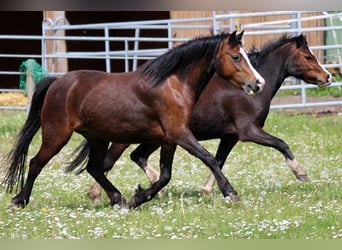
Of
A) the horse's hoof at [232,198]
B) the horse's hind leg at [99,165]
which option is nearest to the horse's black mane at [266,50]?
the horse's hind leg at [99,165]

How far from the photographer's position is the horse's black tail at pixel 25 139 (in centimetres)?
656

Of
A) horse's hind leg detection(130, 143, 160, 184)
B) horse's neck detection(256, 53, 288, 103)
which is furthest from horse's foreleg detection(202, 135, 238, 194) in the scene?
horse's neck detection(256, 53, 288, 103)

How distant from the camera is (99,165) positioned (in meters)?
6.64

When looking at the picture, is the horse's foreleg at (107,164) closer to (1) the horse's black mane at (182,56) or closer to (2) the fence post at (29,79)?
(1) the horse's black mane at (182,56)

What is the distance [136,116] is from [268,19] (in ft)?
33.9

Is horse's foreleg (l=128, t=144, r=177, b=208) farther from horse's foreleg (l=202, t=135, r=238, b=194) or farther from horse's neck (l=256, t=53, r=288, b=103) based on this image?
horse's neck (l=256, t=53, r=288, b=103)

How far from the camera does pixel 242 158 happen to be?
970cm

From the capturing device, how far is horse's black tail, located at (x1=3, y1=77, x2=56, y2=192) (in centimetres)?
656

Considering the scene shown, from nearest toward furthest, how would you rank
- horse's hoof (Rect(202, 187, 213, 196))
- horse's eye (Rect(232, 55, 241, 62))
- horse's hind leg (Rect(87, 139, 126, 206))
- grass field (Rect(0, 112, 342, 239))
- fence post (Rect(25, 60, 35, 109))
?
grass field (Rect(0, 112, 342, 239))
horse's eye (Rect(232, 55, 241, 62))
horse's hind leg (Rect(87, 139, 126, 206))
horse's hoof (Rect(202, 187, 213, 196))
fence post (Rect(25, 60, 35, 109))

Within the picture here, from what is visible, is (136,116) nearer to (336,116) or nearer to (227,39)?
(227,39)

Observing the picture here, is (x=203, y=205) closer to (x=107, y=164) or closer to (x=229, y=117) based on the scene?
(x=107, y=164)

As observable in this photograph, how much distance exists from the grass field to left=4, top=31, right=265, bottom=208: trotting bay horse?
0.37m

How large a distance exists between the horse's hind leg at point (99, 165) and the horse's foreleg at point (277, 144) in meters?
1.42

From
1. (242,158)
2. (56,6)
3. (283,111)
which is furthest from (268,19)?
(56,6)
